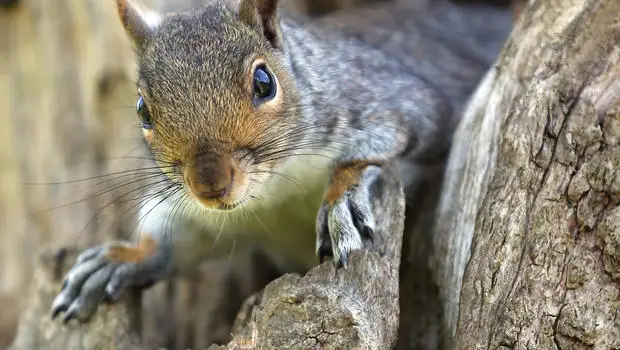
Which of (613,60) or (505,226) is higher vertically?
(613,60)

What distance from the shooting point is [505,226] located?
182 centimetres

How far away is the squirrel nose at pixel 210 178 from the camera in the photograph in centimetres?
177

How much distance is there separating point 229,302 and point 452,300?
4.03 ft

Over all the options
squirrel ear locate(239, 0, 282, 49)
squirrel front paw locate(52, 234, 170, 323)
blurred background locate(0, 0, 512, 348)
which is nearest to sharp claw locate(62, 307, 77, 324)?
squirrel front paw locate(52, 234, 170, 323)

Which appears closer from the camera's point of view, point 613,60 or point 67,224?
point 613,60

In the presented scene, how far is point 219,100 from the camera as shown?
189 centimetres

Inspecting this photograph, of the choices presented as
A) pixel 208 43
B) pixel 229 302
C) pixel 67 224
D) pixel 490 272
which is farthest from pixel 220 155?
pixel 67 224

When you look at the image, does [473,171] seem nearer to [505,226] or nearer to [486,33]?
[505,226]

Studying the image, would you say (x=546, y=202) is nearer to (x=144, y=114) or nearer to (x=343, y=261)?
(x=343, y=261)

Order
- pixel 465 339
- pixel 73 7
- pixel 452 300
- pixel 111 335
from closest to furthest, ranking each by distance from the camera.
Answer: pixel 465 339, pixel 452 300, pixel 111 335, pixel 73 7

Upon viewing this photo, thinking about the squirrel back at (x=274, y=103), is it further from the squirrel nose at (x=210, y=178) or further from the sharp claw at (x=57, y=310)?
the sharp claw at (x=57, y=310)

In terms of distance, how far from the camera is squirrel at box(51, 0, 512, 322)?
190 centimetres

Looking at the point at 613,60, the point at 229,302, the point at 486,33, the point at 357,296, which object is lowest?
the point at 229,302

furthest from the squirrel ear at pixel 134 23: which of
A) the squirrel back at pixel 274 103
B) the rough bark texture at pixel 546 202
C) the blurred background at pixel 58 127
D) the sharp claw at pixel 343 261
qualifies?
the rough bark texture at pixel 546 202
